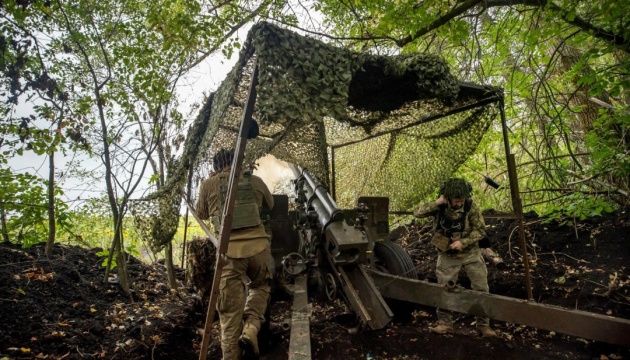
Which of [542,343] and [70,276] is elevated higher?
[70,276]

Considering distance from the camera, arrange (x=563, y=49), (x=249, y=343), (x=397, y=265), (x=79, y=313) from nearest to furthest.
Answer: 1. (x=249, y=343)
2. (x=79, y=313)
3. (x=397, y=265)
4. (x=563, y=49)

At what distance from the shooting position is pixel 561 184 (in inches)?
238

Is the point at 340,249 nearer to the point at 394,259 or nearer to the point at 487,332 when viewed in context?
the point at 394,259

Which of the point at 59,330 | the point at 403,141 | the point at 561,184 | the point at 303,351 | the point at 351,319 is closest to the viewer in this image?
the point at 303,351

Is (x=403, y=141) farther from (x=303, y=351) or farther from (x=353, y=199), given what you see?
(x=303, y=351)

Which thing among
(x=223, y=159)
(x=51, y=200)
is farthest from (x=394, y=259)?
(x=51, y=200)

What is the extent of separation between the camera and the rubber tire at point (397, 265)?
4465mm

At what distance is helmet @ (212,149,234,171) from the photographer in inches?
155

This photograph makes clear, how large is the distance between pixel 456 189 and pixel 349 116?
4.57ft

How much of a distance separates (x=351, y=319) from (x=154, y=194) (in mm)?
2566

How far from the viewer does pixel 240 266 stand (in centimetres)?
370

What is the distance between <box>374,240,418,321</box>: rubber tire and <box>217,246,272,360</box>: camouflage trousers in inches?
60.4

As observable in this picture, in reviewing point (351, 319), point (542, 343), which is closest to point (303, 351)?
point (351, 319)

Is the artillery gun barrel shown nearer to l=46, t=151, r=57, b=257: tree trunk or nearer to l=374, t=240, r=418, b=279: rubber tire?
l=374, t=240, r=418, b=279: rubber tire
